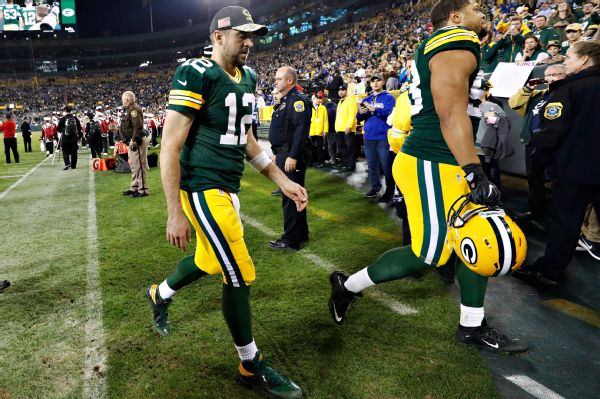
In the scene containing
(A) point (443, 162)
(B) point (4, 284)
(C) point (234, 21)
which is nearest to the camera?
(C) point (234, 21)

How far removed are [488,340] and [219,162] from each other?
2079 mm

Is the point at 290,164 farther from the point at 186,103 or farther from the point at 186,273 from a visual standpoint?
the point at 186,103

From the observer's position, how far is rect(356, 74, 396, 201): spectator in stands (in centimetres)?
734

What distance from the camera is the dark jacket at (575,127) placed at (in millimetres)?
3568

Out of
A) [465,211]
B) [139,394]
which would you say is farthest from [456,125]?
[139,394]

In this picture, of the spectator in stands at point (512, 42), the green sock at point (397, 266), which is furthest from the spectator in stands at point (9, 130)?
the green sock at point (397, 266)

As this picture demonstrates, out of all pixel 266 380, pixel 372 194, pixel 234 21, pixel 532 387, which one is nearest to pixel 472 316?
pixel 532 387

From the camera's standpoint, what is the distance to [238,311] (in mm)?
2459

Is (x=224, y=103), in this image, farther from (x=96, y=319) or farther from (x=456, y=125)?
(x=96, y=319)

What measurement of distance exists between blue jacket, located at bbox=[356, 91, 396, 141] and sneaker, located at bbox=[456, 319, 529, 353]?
16.3 ft

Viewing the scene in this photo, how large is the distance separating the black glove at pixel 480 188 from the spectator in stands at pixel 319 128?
851 cm

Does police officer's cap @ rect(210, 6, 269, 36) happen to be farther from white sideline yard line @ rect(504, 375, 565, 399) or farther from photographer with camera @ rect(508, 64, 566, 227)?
photographer with camera @ rect(508, 64, 566, 227)

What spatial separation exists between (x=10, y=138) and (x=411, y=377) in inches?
723

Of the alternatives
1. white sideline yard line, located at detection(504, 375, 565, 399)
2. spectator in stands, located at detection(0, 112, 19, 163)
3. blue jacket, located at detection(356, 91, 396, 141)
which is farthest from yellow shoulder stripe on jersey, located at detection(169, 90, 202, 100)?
spectator in stands, located at detection(0, 112, 19, 163)
